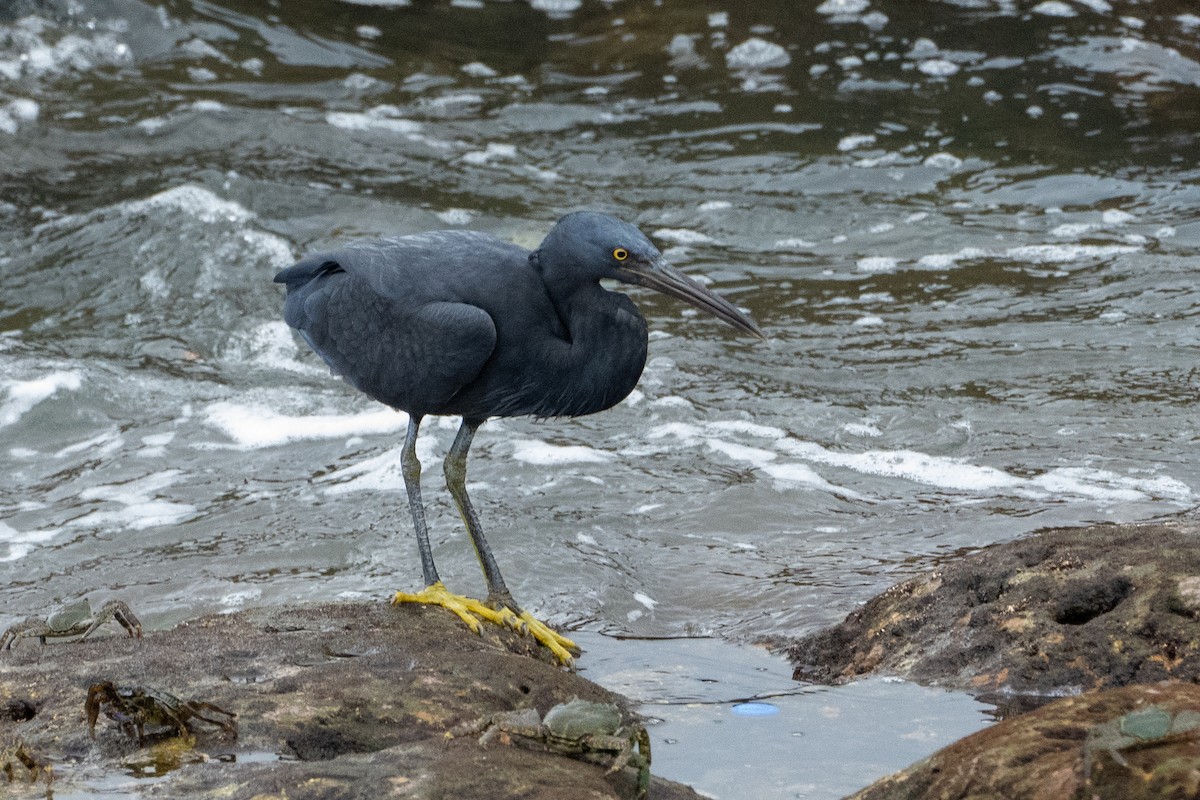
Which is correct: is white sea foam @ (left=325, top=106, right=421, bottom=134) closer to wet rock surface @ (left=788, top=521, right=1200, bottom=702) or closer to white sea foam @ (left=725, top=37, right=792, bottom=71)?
white sea foam @ (left=725, top=37, right=792, bottom=71)

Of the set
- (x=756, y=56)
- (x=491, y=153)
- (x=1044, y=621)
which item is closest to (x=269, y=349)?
(x=491, y=153)

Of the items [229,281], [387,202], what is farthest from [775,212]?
[229,281]

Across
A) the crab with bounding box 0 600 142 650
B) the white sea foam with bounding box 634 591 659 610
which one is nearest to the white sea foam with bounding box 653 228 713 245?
the white sea foam with bounding box 634 591 659 610

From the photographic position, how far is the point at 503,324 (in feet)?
14.1

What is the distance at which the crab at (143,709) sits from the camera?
3.01m

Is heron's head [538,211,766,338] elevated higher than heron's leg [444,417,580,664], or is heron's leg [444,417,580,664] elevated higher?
heron's head [538,211,766,338]

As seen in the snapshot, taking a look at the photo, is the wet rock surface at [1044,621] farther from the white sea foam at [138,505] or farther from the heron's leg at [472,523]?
the white sea foam at [138,505]

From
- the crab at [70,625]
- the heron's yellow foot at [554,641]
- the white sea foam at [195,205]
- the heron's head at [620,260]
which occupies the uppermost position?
the heron's head at [620,260]

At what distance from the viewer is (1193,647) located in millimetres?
3324

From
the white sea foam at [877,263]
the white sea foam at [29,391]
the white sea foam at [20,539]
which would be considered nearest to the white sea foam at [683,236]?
the white sea foam at [877,263]

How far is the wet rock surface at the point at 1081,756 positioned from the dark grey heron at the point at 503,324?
6.09 ft

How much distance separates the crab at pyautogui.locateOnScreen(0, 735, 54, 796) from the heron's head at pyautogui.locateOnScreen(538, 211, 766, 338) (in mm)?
2112

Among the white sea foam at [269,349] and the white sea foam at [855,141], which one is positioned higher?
the white sea foam at [855,141]

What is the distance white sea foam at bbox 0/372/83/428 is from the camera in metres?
7.20
